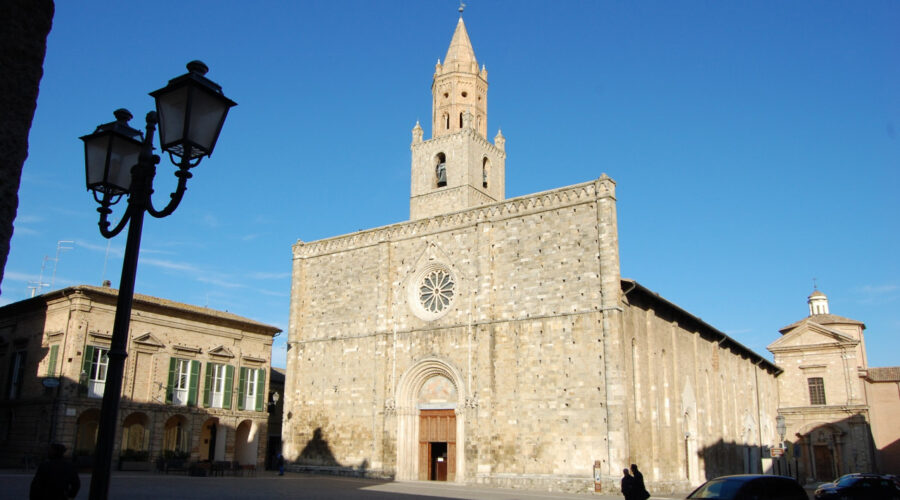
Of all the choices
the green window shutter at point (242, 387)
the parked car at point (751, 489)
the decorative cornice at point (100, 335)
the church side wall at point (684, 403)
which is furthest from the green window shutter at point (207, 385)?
the parked car at point (751, 489)

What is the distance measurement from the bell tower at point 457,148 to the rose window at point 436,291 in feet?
13.6

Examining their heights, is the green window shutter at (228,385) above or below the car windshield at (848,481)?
above

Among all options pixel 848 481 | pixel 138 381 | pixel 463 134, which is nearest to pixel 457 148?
pixel 463 134

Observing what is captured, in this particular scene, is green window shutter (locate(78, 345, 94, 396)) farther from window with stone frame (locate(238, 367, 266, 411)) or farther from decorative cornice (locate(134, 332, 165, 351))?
window with stone frame (locate(238, 367, 266, 411))

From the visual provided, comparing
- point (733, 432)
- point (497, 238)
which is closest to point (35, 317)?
point (497, 238)

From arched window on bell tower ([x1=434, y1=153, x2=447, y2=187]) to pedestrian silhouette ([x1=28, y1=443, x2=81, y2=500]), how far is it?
96.8 ft

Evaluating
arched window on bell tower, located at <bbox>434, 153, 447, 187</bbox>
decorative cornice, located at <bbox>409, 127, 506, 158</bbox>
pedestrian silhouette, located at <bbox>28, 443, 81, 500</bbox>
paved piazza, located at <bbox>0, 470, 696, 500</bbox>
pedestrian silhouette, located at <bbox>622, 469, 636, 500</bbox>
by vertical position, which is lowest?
paved piazza, located at <bbox>0, 470, 696, 500</bbox>

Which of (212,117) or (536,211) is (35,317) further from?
(212,117)

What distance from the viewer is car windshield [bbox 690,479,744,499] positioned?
1202 cm

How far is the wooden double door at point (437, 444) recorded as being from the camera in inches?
1158

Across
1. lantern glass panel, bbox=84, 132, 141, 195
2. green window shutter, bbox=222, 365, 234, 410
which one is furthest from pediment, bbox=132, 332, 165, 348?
lantern glass panel, bbox=84, 132, 141, 195

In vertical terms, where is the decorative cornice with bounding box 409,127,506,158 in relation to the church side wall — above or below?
above

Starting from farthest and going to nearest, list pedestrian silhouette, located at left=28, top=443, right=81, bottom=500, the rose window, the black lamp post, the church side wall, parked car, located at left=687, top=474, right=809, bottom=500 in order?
1. the rose window
2. the church side wall
3. parked car, located at left=687, top=474, right=809, bottom=500
4. pedestrian silhouette, located at left=28, top=443, right=81, bottom=500
5. the black lamp post

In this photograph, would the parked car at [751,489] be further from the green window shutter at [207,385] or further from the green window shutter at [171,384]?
the green window shutter at [207,385]
